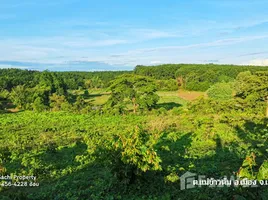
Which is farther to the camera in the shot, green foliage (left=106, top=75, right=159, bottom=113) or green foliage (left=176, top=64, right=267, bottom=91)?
green foliage (left=176, top=64, right=267, bottom=91)

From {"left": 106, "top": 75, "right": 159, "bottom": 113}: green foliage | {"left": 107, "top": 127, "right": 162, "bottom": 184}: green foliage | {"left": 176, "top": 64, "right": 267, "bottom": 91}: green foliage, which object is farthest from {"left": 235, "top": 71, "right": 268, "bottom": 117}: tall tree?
{"left": 176, "top": 64, "right": 267, "bottom": 91}: green foliage

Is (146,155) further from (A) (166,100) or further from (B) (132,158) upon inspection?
(A) (166,100)

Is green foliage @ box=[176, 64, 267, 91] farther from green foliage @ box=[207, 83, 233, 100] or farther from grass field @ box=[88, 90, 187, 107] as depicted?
green foliage @ box=[207, 83, 233, 100]

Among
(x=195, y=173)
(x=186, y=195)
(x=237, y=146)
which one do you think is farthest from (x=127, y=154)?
(x=237, y=146)

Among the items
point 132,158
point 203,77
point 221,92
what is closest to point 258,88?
point 221,92

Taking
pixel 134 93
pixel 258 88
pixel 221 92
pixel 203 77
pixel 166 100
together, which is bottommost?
pixel 166 100

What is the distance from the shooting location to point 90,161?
11.1 meters

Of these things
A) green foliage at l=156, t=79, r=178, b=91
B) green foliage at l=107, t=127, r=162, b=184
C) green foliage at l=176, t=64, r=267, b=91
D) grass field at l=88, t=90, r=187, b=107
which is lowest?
grass field at l=88, t=90, r=187, b=107

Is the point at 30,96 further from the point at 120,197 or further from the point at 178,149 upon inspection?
the point at 120,197

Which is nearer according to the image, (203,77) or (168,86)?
(168,86)

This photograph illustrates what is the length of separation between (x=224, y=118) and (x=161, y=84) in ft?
148

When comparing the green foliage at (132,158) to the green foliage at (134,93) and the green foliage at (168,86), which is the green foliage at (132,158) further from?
the green foliage at (168,86)

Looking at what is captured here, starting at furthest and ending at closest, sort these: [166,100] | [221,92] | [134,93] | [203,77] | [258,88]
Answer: [203,77] < [166,100] < [221,92] < [134,93] < [258,88]

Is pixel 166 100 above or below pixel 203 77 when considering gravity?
below
